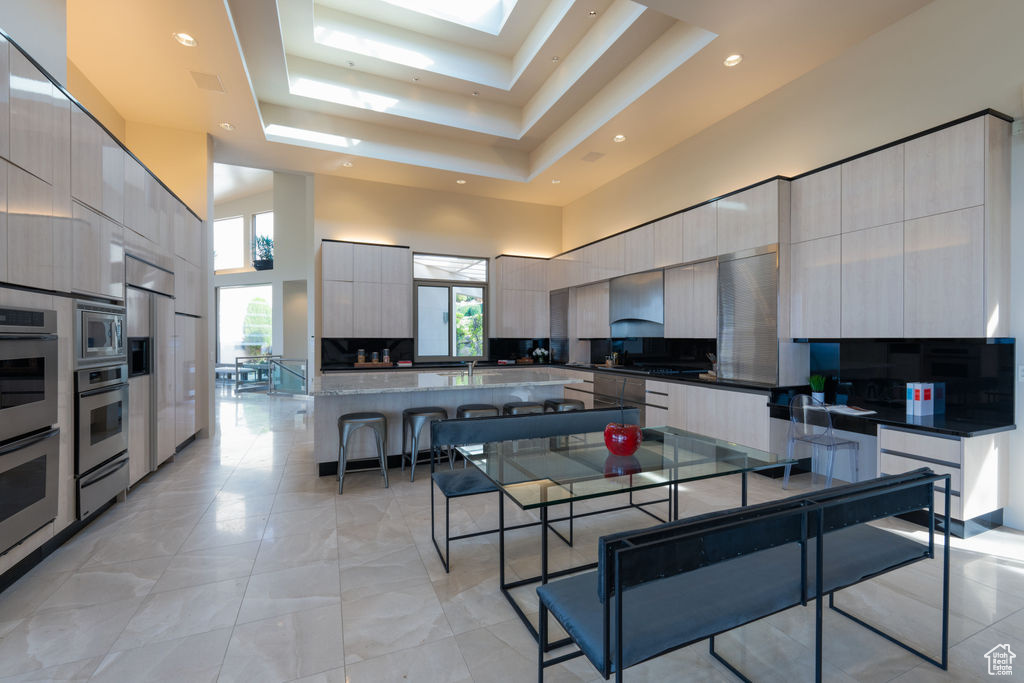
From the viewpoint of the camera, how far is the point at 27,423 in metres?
2.37

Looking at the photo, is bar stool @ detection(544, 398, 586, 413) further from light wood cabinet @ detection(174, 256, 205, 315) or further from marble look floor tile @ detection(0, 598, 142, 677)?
light wood cabinet @ detection(174, 256, 205, 315)

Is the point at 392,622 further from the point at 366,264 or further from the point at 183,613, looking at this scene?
the point at 366,264

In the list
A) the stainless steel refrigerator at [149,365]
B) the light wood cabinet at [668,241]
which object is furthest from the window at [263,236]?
the light wood cabinet at [668,241]

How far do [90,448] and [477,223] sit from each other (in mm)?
5835

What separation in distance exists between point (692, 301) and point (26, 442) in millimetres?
5407

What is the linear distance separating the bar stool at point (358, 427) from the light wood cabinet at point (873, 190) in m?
4.18

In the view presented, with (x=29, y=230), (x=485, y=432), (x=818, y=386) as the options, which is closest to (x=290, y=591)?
(x=485, y=432)

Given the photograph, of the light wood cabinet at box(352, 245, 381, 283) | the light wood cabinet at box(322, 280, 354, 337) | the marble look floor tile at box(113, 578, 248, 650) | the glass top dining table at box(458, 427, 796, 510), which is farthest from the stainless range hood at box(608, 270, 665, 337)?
the marble look floor tile at box(113, 578, 248, 650)

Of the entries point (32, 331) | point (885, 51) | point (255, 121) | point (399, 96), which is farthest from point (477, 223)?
point (32, 331)

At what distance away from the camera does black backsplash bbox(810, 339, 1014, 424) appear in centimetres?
296

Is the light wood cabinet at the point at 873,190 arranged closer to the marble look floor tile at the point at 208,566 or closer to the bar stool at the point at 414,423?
the bar stool at the point at 414,423

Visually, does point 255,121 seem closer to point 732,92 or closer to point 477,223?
point 477,223

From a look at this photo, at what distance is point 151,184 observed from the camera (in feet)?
13.1

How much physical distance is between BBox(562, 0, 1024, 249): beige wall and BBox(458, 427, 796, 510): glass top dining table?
9.94 feet
